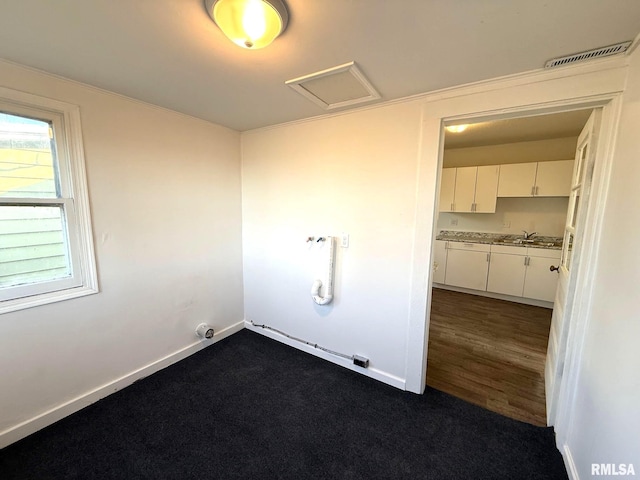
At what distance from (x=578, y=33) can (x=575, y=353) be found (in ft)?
5.52

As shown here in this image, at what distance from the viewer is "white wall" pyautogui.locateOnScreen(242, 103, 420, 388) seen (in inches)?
79.9

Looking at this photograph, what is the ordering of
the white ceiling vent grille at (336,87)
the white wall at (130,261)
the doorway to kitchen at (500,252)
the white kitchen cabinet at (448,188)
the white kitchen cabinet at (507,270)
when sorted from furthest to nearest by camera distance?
1. the white kitchen cabinet at (448,188)
2. the white kitchen cabinet at (507,270)
3. the doorway to kitchen at (500,252)
4. the white wall at (130,261)
5. the white ceiling vent grille at (336,87)

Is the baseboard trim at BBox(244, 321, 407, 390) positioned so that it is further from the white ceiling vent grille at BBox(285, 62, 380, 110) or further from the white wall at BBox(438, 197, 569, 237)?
the white wall at BBox(438, 197, 569, 237)

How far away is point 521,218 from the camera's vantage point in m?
4.24

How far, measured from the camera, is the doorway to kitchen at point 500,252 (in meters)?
2.46

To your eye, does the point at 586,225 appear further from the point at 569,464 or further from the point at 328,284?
the point at 328,284

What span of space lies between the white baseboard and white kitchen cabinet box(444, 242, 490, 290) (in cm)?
392

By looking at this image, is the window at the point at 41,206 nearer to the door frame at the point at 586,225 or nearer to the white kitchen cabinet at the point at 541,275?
the door frame at the point at 586,225

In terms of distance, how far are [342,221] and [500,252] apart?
→ 3161mm

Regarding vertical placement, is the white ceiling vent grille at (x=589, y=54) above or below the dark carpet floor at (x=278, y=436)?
above

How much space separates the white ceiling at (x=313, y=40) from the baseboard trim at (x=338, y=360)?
7.34 feet

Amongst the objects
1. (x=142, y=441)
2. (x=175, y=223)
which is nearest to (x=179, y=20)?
(x=175, y=223)

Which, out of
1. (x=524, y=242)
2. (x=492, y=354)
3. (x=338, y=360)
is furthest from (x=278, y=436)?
(x=524, y=242)
